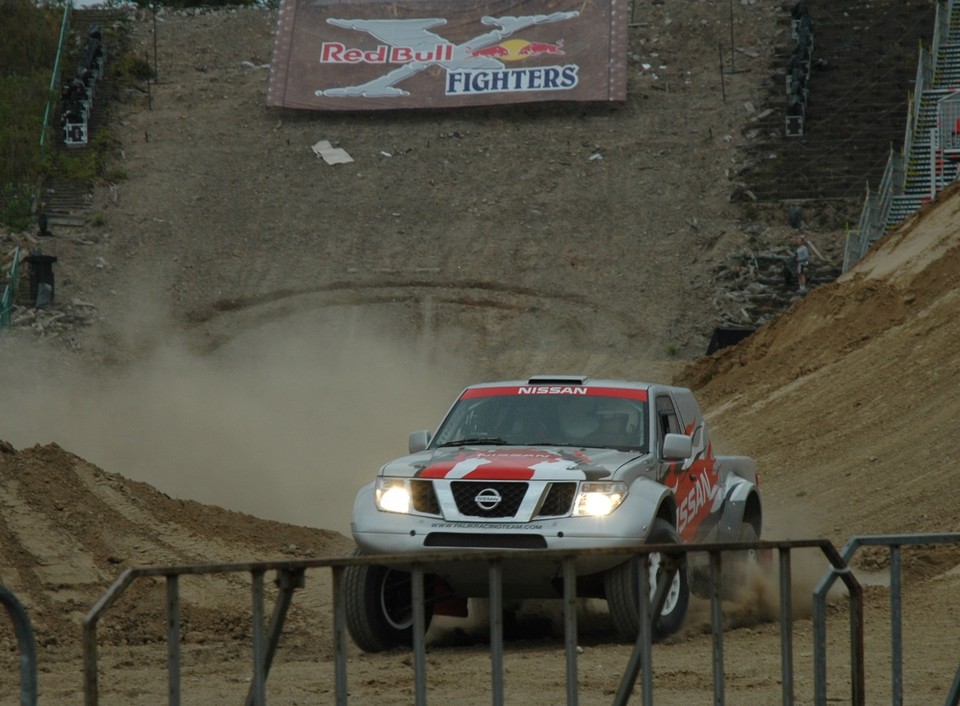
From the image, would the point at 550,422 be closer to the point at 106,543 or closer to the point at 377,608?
the point at 377,608

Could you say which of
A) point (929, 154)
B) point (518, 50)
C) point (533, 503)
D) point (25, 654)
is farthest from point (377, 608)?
point (518, 50)

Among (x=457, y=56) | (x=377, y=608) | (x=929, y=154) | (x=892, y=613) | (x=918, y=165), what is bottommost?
(x=377, y=608)

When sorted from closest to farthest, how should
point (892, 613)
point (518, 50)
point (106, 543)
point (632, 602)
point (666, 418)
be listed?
point (892, 613) < point (632, 602) < point (666, 418) < point (106, 543) < point (518, 50)

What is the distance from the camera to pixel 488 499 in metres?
9.70

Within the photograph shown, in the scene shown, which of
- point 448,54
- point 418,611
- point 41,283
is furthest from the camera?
point 448,54

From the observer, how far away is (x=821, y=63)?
39.4 meters

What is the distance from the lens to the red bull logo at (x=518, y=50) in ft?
132

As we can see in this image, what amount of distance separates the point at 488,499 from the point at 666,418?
2315 mm

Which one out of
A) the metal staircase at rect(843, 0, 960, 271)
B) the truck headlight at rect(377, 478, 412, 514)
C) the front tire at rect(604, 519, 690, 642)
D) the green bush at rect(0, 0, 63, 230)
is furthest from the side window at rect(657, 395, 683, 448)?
the green bush at rect(0, 0, 63, 230)

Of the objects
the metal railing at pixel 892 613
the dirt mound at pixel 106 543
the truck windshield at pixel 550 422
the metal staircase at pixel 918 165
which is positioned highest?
the metal staircase at pixel 918 165

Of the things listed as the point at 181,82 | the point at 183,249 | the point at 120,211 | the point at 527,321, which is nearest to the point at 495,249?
the point at 527,321

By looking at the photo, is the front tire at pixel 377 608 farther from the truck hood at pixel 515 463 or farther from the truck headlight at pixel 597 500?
the truck headlight at pixel 597 500

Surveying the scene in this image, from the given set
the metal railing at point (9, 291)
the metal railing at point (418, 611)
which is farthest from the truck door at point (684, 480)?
the metal railing at point (9, 291)

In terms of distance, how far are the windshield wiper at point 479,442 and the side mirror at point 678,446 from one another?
1.25 m
